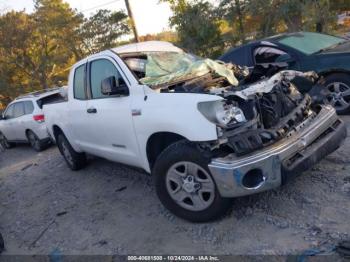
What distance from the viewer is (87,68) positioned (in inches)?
217

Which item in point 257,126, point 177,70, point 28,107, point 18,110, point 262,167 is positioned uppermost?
point 177,70

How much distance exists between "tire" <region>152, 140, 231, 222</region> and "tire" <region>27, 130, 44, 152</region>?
6917 mm

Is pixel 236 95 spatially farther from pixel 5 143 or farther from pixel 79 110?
pixel 5 143

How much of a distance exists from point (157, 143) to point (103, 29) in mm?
22179

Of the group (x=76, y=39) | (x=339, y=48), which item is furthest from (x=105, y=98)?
(x=76, y=39)

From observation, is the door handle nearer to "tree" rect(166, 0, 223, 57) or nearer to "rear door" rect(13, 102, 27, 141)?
"rear door" rect(13, 102, 27, 141)

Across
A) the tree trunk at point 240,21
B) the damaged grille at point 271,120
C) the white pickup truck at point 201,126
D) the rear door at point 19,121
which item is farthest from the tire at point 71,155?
the tree trunk at point 240,21

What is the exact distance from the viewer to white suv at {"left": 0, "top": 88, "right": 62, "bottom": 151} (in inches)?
393

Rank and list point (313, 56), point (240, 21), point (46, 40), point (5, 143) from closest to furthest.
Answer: point (313, 56) → point (5, 143) → point (240, 21) → point (46, 40)

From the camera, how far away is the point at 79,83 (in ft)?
18.9

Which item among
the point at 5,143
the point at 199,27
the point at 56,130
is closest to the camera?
the point at 56,130

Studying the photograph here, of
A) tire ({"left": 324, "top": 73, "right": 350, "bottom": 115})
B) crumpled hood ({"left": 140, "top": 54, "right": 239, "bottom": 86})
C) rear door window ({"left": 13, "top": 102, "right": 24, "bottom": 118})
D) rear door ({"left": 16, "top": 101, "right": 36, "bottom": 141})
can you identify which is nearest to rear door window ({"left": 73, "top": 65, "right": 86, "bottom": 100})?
crumpled hood ({"left": 140, "top": 54, "right": 239, "bottom": 86})

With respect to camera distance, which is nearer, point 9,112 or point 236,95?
point 236,95

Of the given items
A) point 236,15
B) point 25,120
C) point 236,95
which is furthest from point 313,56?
point 236,15
